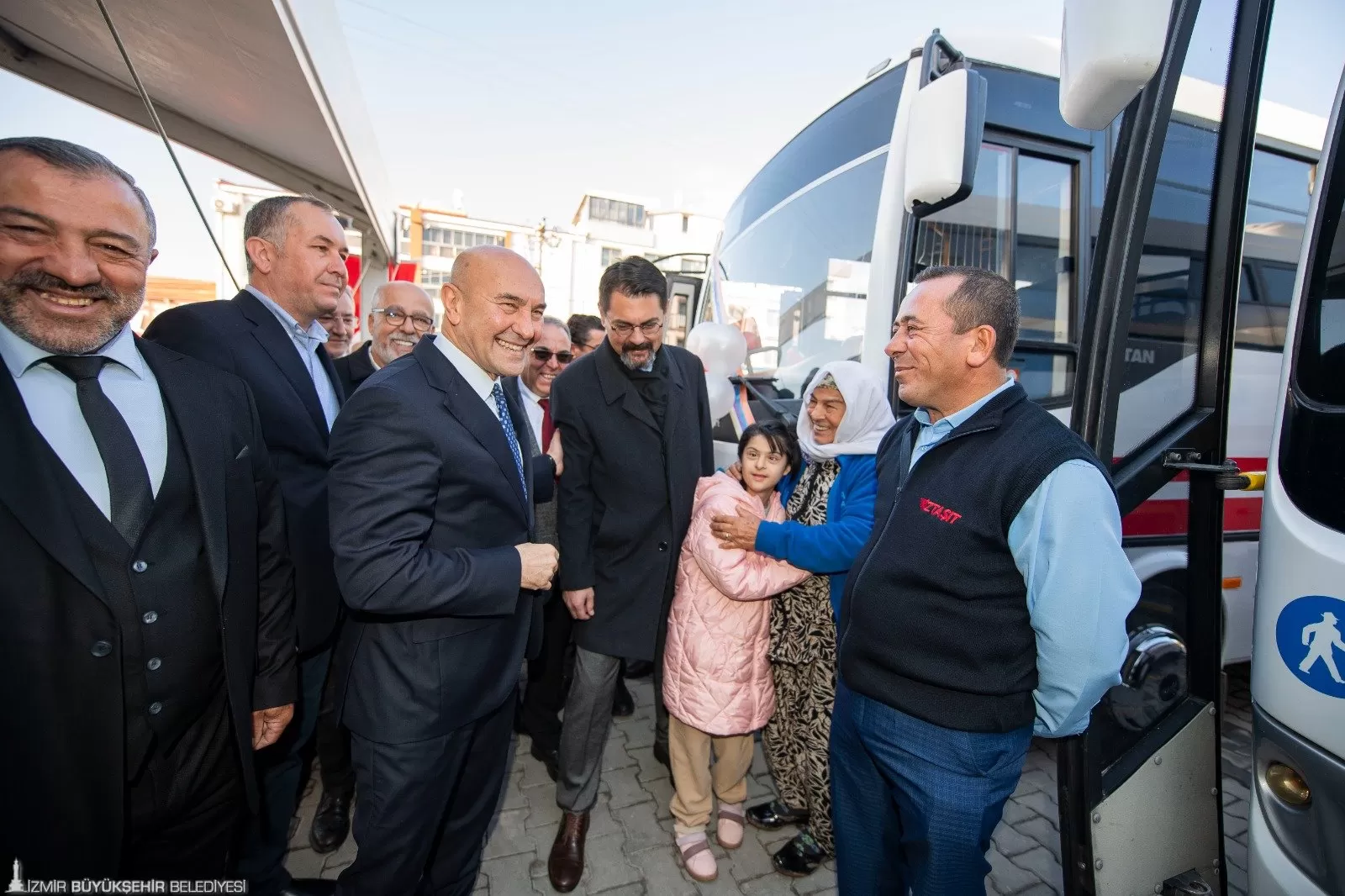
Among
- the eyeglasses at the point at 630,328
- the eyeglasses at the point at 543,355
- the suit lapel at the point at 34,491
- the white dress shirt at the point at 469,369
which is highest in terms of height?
the eyeglasses at the point at 630,328

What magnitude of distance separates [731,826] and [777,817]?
0.78 feet

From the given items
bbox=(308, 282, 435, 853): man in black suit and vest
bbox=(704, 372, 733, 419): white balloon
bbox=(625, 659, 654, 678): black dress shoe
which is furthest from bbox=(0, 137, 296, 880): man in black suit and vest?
bbox=(625, 659, 654, 678): black dress shoe

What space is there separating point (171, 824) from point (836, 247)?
3471 millimetres

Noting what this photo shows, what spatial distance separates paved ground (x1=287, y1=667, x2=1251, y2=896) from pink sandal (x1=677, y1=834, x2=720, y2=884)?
0.03 meters

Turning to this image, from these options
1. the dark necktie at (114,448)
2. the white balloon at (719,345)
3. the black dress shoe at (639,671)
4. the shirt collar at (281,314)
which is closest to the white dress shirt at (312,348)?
the shirt collar at (281,314)

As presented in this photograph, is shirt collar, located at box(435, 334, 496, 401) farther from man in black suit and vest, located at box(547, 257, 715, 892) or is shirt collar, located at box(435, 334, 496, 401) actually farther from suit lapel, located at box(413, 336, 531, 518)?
man in black suit and vest, located at box(547, 257, 715, 892)

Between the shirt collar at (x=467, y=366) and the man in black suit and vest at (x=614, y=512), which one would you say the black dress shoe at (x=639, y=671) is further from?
the shirt collar at (x=467, y=366)

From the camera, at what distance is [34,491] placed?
1200 millimetres

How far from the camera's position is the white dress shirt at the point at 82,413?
1.29 m

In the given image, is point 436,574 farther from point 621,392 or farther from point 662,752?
point 662,752

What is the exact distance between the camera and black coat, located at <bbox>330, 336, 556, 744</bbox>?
1.53 metres

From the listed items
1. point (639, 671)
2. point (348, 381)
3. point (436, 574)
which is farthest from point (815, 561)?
point (348, 381)

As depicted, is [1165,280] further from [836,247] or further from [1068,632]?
[836,247]

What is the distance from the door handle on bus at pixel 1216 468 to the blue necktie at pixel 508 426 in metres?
1.89
